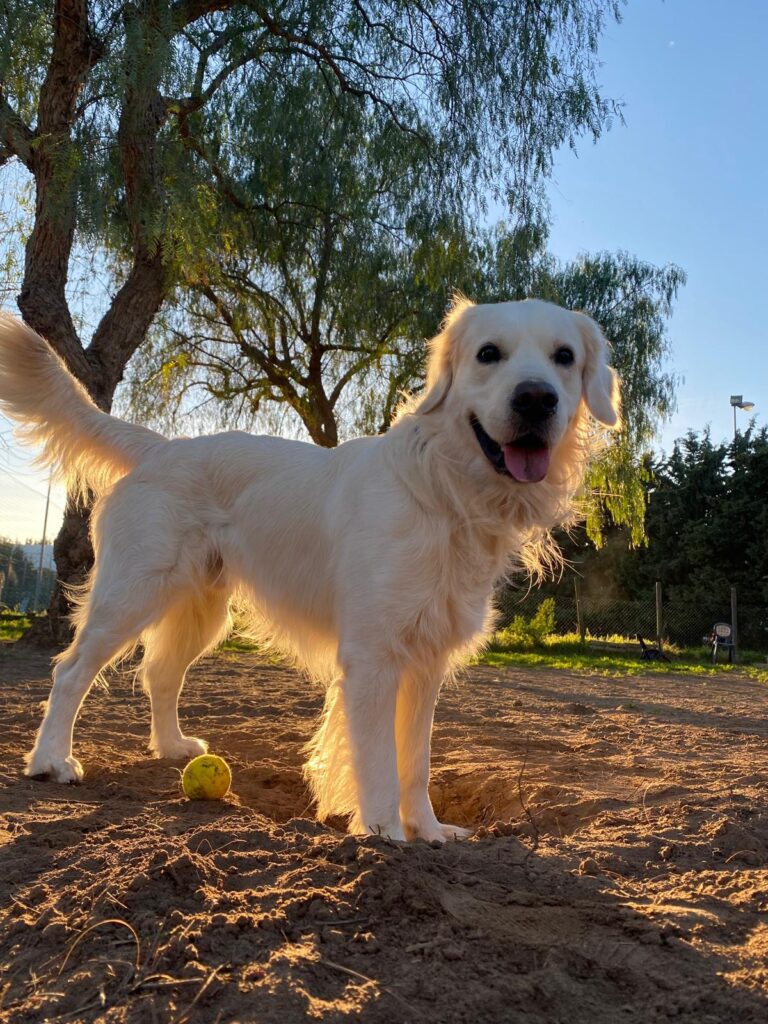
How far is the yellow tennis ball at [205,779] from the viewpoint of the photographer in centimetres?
341

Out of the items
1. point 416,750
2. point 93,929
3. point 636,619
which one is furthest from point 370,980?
point 636,619

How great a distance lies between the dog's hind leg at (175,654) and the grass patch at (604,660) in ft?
23.5

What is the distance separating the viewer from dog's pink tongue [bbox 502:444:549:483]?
326 cm

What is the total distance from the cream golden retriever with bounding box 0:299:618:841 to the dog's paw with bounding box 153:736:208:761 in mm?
10

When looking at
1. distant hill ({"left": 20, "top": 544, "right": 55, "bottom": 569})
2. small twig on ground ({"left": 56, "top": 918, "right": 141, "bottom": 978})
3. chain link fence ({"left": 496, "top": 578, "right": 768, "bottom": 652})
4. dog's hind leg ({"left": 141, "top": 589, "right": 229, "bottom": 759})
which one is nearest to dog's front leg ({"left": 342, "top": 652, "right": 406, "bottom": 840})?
small twig on ground ({"left": 56, "top": 918, "right": 141, "bottom": 978})

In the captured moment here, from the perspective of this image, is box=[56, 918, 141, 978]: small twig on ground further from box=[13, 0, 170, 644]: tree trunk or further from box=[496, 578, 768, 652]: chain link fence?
box=[496, 578, 768, 652]: chain link fence

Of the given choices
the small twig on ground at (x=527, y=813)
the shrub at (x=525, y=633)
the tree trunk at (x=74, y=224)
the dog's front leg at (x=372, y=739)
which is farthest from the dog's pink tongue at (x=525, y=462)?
the shrub at (x=525, y=633)

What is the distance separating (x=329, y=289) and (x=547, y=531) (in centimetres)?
1104

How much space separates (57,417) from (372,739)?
8.72 feet

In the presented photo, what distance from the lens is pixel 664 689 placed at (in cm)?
951

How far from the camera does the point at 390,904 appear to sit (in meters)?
1.98

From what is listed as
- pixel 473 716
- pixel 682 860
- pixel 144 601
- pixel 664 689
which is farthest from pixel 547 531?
pixel 664 689

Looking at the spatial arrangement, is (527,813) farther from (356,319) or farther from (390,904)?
(356,319)

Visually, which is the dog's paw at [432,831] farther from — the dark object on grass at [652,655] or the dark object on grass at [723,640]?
the dark object on grass at [723,640]
